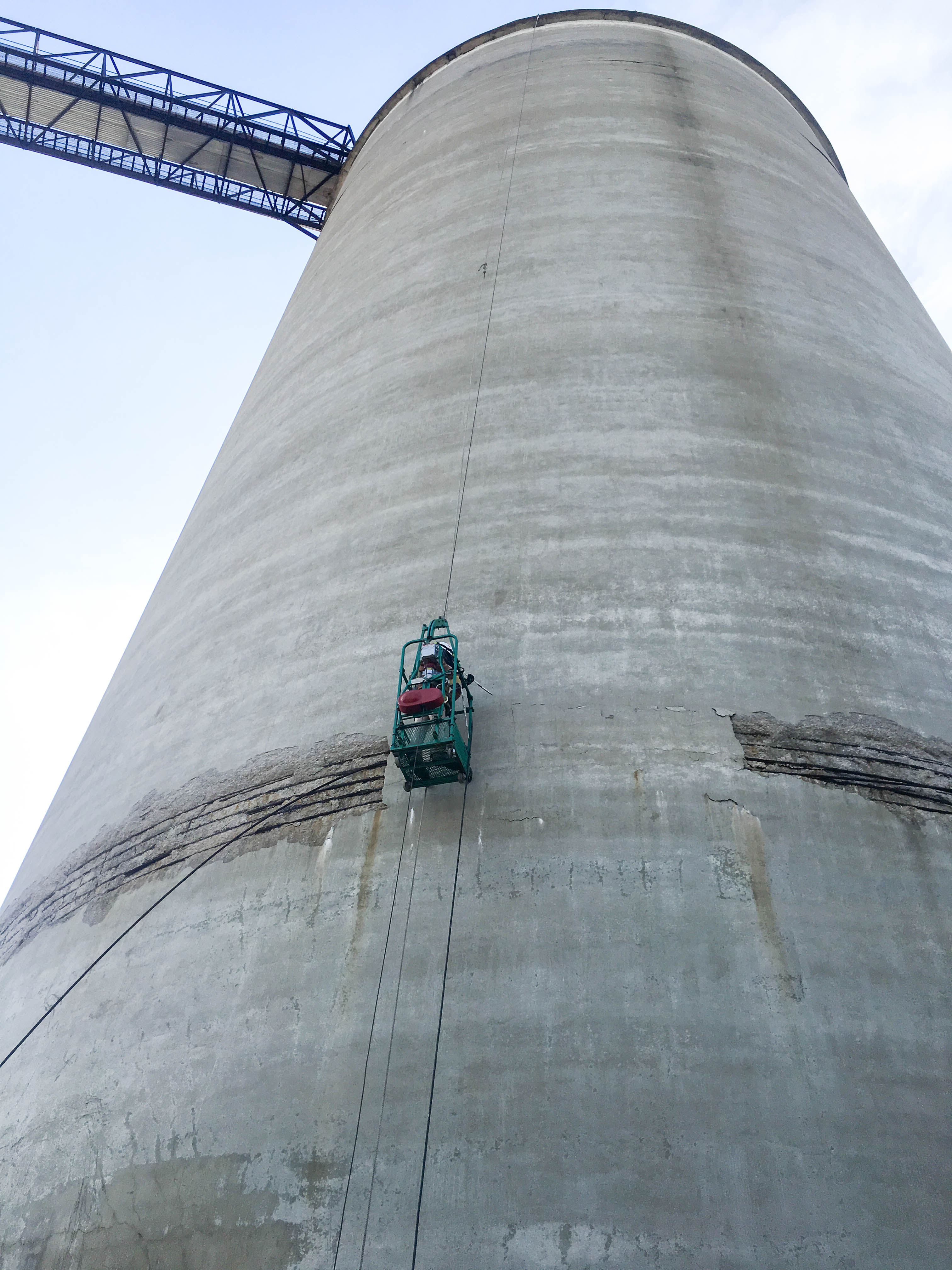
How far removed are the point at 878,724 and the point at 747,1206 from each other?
3.39 metres

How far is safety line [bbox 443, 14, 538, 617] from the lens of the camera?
877 centimetres

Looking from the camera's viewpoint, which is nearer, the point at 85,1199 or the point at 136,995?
the point at 85,1199

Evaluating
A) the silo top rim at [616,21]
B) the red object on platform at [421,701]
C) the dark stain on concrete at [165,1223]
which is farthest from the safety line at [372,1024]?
the silo top rim at [616,21]

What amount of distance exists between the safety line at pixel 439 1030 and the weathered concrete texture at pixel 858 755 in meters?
1.93

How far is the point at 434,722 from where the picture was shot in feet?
23.6

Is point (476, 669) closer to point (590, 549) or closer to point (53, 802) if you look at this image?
point (590, 549)

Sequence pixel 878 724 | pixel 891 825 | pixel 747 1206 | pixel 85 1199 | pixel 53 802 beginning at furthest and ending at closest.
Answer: pixel 53 802, pixel 878 724, pixel 891 825, pixel 85 1199, pixel 747 1206

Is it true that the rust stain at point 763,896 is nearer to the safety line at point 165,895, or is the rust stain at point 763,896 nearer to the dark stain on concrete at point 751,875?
the dark stain on concrete at point 751,875

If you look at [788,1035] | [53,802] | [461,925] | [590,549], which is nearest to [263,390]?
[53,802]

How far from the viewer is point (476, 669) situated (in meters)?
7.87

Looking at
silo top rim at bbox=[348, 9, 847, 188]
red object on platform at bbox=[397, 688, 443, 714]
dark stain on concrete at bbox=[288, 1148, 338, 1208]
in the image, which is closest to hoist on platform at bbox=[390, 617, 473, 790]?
red object on platform at bbox=[397, 688, 443, 714]

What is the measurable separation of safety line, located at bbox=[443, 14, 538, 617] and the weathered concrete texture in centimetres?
266

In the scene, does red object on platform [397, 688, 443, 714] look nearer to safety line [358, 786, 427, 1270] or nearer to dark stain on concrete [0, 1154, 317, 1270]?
safety line [358, 786, 427, 1270]

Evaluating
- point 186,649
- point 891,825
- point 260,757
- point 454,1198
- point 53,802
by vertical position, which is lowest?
point 454,1198
